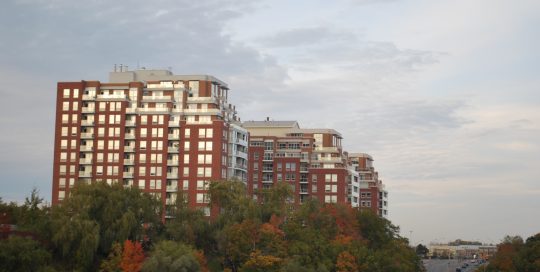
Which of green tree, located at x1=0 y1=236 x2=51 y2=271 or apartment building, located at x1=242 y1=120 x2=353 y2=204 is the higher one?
apartment building, located at x1=242 y1=120 x2=353 y2=204

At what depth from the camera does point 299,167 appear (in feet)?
627

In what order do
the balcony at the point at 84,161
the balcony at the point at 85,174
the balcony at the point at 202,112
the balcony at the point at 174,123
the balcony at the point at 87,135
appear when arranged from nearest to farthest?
the balcony at the point at 174,123
the balcony at the point at 85,174
the balcony at the point at 202,112
the balcony at the point at 84,161
the balcony at the point at 87,135

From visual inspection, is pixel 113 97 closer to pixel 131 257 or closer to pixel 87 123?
pixel 87 123

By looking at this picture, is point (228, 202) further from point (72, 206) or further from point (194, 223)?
point (72, 206)

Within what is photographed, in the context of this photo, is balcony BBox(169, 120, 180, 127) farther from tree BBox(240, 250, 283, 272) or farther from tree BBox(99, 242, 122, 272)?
tree BBox(99, 242, 122, 272)

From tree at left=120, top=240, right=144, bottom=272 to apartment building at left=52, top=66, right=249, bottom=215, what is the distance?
169ft

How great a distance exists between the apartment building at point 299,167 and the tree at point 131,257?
85.5 m

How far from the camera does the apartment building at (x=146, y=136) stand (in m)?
154

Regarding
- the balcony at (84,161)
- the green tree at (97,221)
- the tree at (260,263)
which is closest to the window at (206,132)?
the balcony at (84,161)

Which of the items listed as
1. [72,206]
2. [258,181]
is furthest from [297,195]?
[72,206]

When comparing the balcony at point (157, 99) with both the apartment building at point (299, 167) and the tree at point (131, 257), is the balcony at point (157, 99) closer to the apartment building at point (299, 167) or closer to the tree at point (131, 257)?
the apartment building at point (299, 167)

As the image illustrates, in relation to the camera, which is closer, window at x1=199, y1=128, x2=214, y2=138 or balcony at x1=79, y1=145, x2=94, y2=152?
window at x1=199, y1=128, x2=214, y2=138

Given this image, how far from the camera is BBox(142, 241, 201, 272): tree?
93.7m

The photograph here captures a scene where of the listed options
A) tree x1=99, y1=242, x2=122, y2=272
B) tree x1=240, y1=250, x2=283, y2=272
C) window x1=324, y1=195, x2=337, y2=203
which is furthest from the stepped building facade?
tree x1=99, y1=242, x2=122, y2=272
